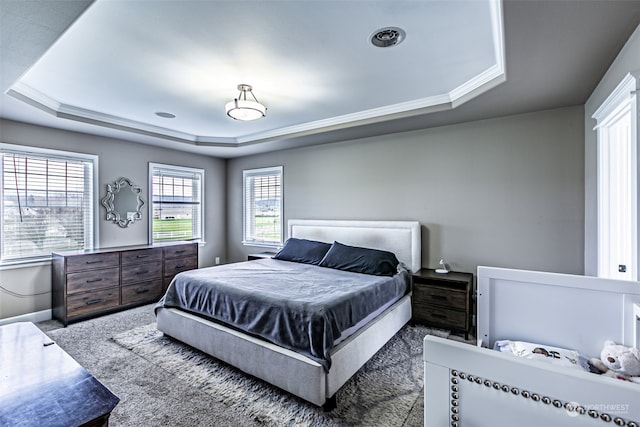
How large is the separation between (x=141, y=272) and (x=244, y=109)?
9.79 feet

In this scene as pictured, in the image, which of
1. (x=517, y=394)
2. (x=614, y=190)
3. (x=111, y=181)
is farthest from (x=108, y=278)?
(x=614, y=190)

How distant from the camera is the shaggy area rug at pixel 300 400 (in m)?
1.99

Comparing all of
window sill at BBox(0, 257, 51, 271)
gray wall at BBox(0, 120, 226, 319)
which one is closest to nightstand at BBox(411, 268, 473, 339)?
gray wall at BBox(0, 120, 226, 319)

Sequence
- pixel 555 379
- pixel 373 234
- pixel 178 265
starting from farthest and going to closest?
pixel 178 265, pixel 373 234, pixel 555 379

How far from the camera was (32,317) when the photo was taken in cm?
369

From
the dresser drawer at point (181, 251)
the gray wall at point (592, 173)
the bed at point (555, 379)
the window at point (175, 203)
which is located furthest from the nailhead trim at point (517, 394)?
the window at point (175, 203)

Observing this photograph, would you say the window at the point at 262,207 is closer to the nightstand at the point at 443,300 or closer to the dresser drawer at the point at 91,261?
the dresser drawer at the point at 91,261

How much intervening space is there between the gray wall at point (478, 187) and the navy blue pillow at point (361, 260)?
660 millimetres

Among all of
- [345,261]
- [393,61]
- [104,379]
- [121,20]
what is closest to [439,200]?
[345,261]

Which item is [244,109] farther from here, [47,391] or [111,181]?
[111,181]

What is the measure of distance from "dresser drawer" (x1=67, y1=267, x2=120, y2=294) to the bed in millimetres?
4266

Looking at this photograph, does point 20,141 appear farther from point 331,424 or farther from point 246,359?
point 331,424

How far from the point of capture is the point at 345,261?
12.4 feet

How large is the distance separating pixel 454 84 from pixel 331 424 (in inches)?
120
